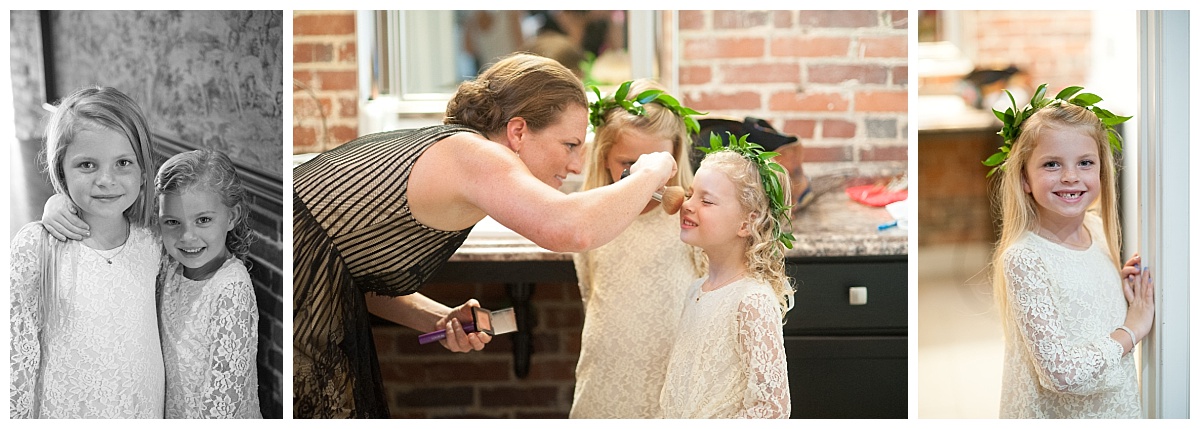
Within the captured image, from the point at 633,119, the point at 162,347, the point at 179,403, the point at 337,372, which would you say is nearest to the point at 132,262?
the point at 162,347

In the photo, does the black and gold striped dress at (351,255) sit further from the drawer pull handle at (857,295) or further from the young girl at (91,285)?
the drawer pull handle at (857,295)

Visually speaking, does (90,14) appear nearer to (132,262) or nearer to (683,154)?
(132,262)

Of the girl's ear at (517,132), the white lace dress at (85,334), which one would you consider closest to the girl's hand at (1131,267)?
the girl's ear at (517,132)

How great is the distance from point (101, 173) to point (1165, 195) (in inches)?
80.0

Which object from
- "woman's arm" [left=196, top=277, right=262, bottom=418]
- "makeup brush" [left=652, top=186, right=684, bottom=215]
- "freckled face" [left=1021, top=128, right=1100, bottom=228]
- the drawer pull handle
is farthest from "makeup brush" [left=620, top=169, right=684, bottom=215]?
"woman's arm" [left=196, top=277, right=262, bottom=418]

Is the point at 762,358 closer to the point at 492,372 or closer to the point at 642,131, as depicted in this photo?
the point at 642,131

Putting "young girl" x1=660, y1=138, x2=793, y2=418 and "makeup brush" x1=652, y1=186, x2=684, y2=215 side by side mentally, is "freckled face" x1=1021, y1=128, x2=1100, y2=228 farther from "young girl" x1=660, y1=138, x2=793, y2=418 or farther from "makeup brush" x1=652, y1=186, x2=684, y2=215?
"makeup brush" x1=652, y1=186, x2=684, y2=215

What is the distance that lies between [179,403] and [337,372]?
31cm

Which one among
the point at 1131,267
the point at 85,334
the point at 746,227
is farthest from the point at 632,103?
the point at 85,334

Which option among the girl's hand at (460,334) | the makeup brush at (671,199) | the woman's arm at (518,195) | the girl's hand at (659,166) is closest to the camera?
the woman's arm at (518,195)

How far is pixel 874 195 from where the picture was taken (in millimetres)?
2637

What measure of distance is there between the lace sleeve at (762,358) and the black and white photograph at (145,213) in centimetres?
92

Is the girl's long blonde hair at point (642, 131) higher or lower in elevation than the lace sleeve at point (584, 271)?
higher

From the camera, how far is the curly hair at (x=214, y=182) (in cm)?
184
